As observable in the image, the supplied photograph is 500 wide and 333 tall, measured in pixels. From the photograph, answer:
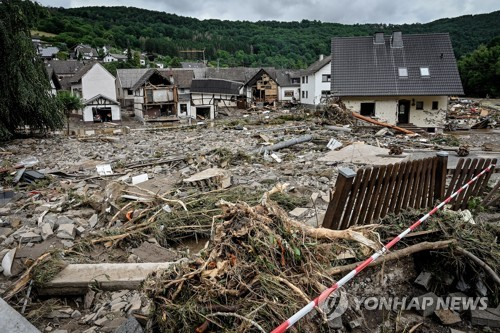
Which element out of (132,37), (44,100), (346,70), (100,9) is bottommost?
(44,100)

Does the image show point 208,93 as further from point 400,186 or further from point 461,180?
point 400,186

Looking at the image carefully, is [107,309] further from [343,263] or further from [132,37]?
[132,37]

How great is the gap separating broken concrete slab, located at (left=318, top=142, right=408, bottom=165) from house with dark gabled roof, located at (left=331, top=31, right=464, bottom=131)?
508 inches

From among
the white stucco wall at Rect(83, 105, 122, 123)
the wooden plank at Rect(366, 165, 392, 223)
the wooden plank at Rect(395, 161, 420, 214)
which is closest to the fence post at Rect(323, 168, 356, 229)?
the wooden plank at Rect(366, 165, 392, 223)

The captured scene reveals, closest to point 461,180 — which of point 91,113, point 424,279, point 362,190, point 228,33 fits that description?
point 362,190

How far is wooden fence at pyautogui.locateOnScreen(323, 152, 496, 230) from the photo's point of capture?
409 cm

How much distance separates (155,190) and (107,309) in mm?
4410

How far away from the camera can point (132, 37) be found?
132625 mm

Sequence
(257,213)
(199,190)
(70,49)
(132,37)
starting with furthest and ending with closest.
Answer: (132,37) < (70,49) < (199,190) < (257,213)

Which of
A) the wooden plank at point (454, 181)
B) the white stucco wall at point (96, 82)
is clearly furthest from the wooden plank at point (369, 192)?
the white stucco wall at point (96, 82)

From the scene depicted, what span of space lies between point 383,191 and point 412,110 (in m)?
23.9

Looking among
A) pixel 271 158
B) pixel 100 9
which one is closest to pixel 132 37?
pixel 100 9

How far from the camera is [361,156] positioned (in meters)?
11.8

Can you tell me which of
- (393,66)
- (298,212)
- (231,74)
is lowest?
(298,212)
